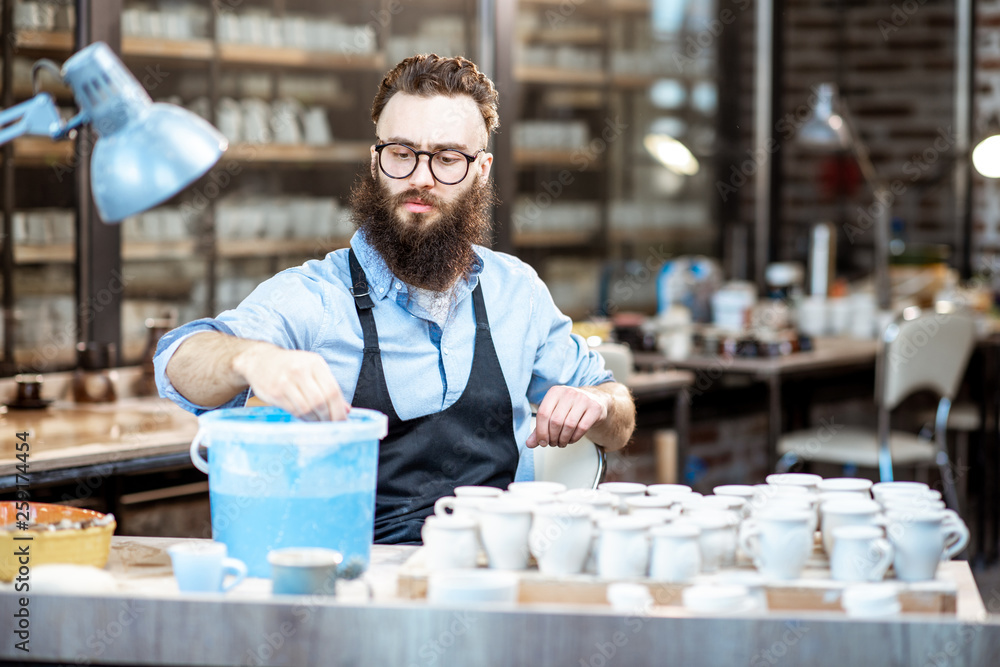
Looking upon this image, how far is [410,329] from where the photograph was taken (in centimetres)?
197

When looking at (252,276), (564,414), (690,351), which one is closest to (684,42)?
(690,351)

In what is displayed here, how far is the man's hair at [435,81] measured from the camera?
6.56ft

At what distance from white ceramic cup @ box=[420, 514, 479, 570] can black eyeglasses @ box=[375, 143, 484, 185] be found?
2.47ft

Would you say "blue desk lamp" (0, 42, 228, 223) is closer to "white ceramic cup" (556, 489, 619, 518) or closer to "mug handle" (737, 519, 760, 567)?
"white ceramic cup" (556, 489, 619, 518)

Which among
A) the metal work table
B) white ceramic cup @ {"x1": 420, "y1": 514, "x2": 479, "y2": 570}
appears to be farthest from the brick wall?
the metal work table

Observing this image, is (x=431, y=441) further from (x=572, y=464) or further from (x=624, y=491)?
(x=572, y=464)

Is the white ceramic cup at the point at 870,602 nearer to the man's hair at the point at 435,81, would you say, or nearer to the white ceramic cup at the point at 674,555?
the white ceramic cup at the point at 674,555

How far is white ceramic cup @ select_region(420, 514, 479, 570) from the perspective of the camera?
A: 139 cm

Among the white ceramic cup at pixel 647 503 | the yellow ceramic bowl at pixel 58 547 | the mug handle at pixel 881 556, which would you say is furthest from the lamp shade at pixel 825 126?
the yellow ceramic bowl at pixel 58 547

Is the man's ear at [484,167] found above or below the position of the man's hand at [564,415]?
above

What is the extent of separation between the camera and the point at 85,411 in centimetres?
283

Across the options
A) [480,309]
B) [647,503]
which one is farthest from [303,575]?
[480,309]

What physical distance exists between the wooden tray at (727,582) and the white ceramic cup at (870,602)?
4 centimetres

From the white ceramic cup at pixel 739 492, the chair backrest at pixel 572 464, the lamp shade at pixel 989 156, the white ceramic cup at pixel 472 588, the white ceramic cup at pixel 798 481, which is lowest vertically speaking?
the chair backrest at pixel 572 464
